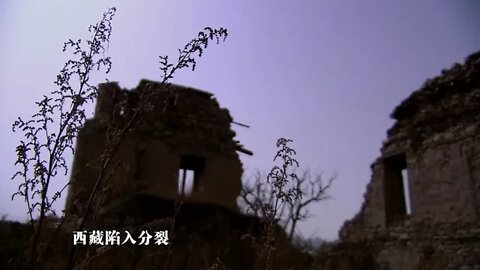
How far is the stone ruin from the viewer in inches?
303

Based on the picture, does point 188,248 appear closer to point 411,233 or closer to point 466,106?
point 411,233

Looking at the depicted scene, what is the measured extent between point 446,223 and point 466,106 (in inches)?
102

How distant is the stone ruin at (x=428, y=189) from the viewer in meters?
7.70

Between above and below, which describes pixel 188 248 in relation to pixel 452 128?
below

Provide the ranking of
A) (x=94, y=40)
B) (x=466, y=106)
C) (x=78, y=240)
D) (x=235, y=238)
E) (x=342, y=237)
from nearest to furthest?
(x=78, y=240), (x=94, y=40), (x=235, y=238), (x=466, y=106), (x=342, y=237)

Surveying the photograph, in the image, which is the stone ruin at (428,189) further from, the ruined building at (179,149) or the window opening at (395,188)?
the ruined building at (179,149)

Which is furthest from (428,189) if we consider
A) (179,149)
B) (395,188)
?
(179,149)

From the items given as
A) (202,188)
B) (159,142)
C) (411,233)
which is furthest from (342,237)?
(159,142)

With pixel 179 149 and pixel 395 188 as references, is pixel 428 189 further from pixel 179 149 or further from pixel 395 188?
pixel 179 149

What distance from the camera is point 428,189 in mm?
8516

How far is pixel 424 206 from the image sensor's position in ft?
27.9

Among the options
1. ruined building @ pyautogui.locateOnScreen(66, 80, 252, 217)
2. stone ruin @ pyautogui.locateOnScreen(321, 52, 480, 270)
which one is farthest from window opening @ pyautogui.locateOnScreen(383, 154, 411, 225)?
ruined building @ pyautogui.locateOnScreen(66, 80, 252, 217)

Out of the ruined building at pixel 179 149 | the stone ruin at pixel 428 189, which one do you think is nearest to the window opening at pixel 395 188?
the stone ruin at pixel 428 189

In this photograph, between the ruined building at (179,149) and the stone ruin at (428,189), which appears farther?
the ruined building at (179,149)
